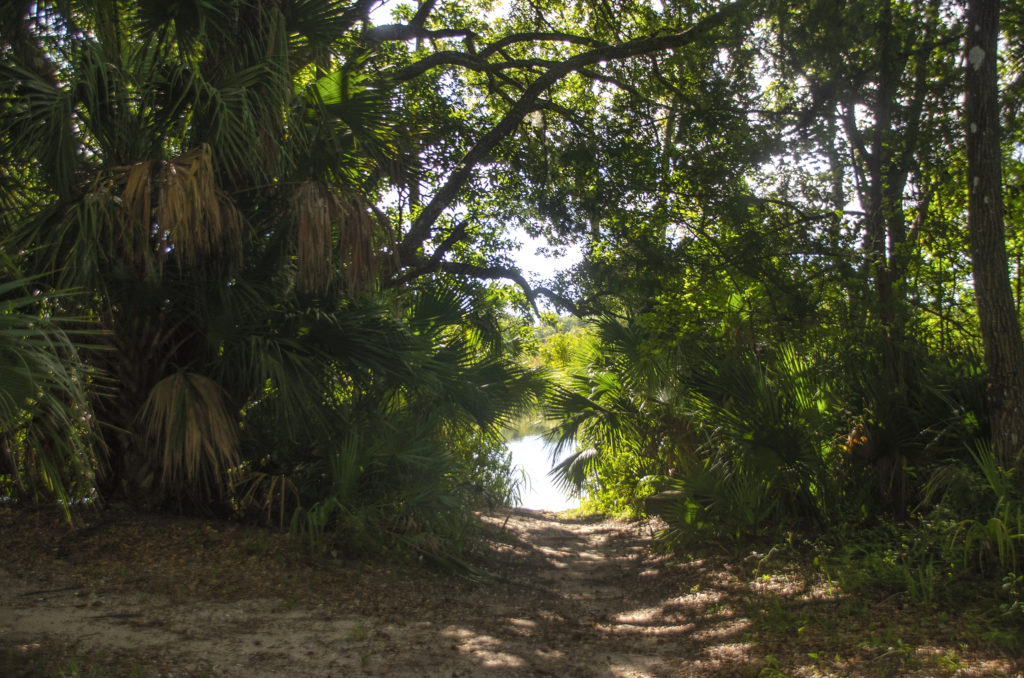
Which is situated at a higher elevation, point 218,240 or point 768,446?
point 218,240

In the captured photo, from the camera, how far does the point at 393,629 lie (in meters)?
4.83

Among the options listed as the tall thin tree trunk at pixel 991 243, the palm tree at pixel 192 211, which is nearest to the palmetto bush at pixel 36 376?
the palm tree at pixel 192 211

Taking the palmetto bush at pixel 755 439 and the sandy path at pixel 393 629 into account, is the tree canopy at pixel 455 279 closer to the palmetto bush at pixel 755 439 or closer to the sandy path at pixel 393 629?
the palmetto bush at pixel 755 439

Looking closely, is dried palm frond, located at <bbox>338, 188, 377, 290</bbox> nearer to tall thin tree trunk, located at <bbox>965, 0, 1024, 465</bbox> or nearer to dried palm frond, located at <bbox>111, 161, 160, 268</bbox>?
dried palm frond, located at <bbox>111, 161, 160, 268</bbox>

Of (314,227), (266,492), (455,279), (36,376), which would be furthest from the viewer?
(455,279)

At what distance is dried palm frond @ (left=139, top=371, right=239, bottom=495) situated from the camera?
5.51m

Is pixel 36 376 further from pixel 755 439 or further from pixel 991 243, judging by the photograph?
pixel 991 243

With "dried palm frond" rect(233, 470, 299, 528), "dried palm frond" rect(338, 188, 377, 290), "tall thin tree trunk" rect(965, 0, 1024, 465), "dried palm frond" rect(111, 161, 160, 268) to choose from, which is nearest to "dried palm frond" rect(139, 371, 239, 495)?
"dried palm frond" rect(233, 470, 299, 528)

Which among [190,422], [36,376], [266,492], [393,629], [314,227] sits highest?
[314,227]

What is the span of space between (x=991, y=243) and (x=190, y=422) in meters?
5.87

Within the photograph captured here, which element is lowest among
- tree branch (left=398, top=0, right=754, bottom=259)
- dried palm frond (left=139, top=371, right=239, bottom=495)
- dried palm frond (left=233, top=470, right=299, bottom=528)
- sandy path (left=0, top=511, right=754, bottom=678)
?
sandy path (left=0, top=511, right=754, bottom=678)

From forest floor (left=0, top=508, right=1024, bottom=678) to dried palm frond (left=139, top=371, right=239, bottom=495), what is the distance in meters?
0.71

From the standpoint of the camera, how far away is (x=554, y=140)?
10.2 m

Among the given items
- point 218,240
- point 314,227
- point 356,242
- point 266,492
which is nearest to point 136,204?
point 218,240
